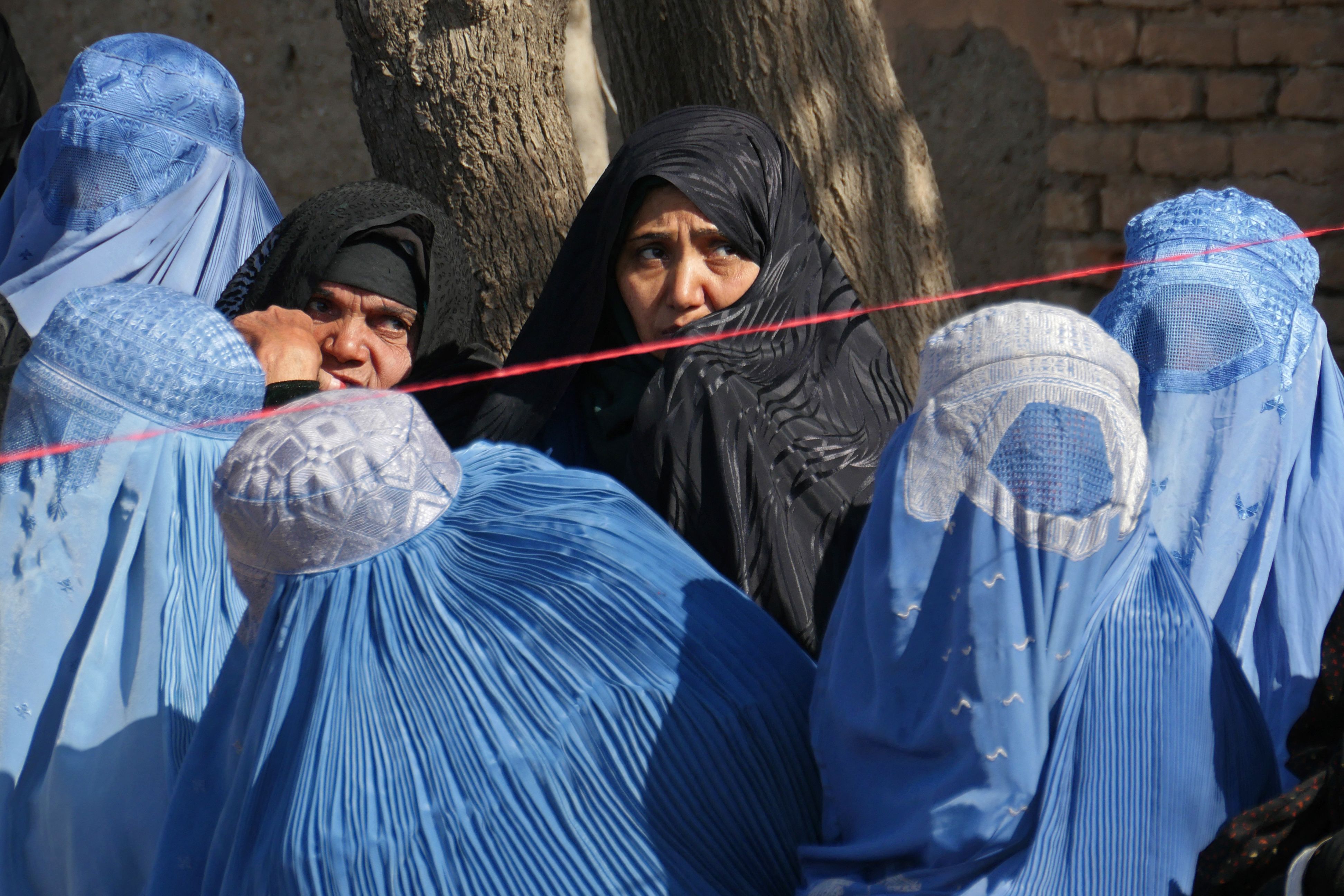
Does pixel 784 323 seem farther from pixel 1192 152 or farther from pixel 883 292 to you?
pixel 1192 152

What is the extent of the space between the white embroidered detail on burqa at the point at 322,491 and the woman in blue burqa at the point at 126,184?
51.5 inches

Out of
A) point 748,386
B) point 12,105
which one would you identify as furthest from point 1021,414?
point 12,105

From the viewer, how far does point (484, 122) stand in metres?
2.71

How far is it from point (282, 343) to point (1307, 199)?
11.5 feet

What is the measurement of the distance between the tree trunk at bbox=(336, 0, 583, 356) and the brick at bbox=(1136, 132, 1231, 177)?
7.88 ft

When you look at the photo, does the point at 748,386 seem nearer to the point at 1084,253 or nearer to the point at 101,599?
the point at 101,599

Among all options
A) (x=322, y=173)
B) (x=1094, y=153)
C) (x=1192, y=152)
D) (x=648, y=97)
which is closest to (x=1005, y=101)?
(x=1094, y=153)

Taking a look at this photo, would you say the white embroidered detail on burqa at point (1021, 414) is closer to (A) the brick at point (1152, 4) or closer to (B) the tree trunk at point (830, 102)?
(B) the tree trunk at point (830, 102)

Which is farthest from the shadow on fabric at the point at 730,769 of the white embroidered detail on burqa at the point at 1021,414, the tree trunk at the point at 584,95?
the tree trunk at the point at 584,95

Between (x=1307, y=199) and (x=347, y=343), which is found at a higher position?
(x=347, y=343)

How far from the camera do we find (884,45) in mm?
3006

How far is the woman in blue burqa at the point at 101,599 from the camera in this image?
1.49 metres

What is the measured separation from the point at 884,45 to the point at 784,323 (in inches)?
46.2

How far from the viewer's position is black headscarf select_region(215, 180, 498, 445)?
238cm
